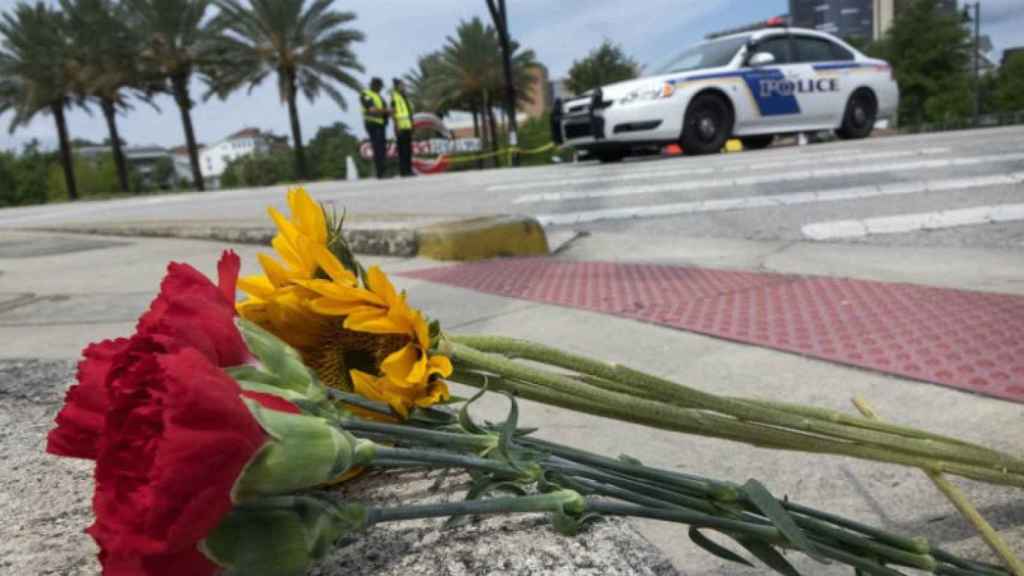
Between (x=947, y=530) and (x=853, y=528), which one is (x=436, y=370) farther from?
(x=947, y=530)

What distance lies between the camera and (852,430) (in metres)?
0.82

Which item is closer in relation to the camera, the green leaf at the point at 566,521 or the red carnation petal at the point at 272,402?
the red carnation petal at the point at 272,402

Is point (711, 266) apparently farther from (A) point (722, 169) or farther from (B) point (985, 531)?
(A) point (722, 169)

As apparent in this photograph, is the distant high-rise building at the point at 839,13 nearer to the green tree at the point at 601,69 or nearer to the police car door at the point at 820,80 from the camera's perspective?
the green tree at the point at 601,69

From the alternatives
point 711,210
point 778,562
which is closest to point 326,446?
point 778,562

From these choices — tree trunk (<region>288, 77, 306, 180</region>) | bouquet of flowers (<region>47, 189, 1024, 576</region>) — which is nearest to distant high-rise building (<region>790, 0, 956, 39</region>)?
tree trunk (<region>288, 77, 306, 180</region>)

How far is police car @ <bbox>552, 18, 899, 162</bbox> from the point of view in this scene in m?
8.63

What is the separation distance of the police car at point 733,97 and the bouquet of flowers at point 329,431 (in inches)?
319

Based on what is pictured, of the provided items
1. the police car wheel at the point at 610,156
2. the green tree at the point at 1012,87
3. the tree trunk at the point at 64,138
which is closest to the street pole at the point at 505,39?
the police car wheel at the point at 610,156

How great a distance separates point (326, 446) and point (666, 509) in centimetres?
30

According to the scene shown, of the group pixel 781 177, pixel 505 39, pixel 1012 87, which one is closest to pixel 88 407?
pixel 781 177

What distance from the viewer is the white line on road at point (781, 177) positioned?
5.14 metres

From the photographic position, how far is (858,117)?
10906mm

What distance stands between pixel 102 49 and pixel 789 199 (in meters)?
29.9
